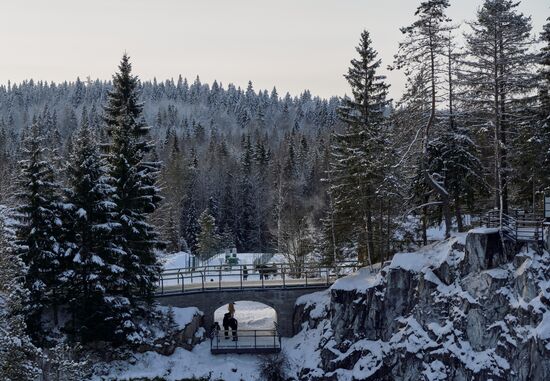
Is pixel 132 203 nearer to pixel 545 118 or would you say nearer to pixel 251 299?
pixel 251 299

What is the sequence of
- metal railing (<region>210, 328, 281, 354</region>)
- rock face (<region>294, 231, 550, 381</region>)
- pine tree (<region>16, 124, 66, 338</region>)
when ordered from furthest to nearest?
metal railing (<region>210, 328, 281, 354</region>), pine tree (<region>16, 124, 66, 338</region>), rock face (<region>294, 231, 550, 381</region>)

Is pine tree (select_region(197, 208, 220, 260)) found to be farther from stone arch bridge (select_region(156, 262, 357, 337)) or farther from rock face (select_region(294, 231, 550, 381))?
rock face (select_region(294, 231, 550, 381))

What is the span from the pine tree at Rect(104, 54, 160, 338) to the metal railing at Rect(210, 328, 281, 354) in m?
4.53

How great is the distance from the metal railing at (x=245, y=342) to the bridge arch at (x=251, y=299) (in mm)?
834

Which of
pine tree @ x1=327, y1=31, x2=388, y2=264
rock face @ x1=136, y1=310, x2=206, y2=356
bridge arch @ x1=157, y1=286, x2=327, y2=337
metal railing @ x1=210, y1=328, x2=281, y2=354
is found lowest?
metal railing @ x1=210, y1=328, x2=281, y2=354

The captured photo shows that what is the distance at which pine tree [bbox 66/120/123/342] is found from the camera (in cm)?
2812

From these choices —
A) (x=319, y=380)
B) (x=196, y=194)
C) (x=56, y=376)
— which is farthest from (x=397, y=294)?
(x=196, y=194)

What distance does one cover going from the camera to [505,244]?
80.6 ft

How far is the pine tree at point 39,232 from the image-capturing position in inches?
1083

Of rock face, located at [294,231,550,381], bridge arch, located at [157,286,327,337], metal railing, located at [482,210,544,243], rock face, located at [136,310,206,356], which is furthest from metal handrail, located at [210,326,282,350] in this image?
metal railing, located at [482,210,544,243]

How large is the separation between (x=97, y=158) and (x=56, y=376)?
1282 centimetres

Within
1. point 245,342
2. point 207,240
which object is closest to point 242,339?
point 245,342

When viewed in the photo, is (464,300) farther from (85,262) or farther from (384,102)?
(85,262)

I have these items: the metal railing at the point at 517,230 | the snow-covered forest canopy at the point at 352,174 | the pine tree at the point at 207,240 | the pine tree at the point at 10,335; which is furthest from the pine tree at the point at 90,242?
the pine tree at the point at 207,240
